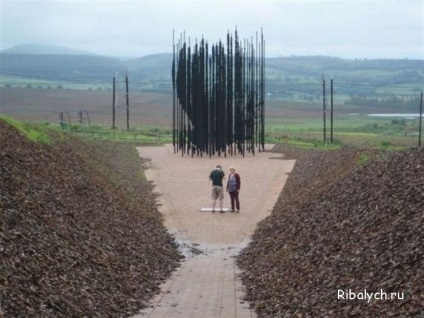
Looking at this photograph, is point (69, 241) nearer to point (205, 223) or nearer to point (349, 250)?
point (349, 250)

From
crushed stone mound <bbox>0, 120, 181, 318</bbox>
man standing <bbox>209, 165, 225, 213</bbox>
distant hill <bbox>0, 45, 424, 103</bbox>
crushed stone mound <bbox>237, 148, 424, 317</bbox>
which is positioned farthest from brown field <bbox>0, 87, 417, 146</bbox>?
crushed stone mound <bbox>237, 148, 424, 317</bbox>

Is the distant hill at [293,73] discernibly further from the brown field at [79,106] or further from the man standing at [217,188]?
the man standing at [217,188]

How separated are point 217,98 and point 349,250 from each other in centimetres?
1969

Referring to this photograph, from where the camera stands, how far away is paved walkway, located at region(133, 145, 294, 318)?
10.3m

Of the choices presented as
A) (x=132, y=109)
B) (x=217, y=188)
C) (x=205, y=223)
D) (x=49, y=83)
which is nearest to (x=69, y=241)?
(x=205, y=223)

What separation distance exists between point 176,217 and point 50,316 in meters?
9.57

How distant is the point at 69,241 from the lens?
1100 centimetres

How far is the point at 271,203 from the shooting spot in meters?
19.4

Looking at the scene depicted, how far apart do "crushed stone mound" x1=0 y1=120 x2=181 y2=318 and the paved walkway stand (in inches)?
14.3

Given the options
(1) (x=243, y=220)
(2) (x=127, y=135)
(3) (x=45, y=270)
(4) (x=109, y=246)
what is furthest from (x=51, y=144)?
(2) (x=127, y=135)

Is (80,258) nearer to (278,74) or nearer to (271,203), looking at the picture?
(271,203)

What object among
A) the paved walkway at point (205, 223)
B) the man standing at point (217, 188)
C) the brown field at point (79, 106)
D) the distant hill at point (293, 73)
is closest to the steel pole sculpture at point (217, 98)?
the paved walkway at point (205, 223)

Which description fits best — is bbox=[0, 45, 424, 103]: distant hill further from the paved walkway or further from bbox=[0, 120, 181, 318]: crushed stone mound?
bbox=[0, 120, 181, 318]: crushed stone mound

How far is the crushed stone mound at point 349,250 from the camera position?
8.09 metres
